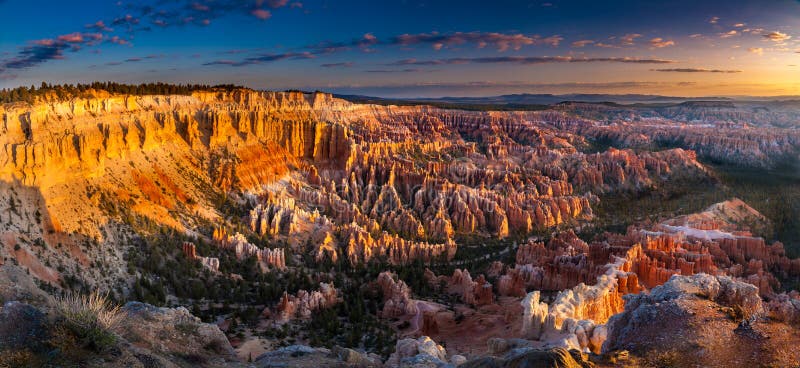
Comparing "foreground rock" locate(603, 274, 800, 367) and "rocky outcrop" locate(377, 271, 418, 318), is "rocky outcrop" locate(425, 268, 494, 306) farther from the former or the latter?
"foreground rock" locate(603, 274, 800, 367)

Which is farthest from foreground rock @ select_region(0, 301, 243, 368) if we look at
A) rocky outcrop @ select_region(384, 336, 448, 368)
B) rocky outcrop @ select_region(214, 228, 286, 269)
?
rocky outcrop @ select_region(214, 228, 286, 269)

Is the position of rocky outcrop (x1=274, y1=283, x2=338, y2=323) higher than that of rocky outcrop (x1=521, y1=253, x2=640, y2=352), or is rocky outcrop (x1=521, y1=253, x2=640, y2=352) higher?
rocky outcrop (x1=521, y1=253, x2=640, y2=352)

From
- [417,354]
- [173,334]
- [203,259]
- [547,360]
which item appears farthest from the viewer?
[203,259]

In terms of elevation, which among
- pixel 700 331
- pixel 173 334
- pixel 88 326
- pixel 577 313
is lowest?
pixel 577 313

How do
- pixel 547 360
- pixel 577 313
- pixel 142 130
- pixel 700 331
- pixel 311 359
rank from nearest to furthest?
pixel 547 360 → pixel 700 331 → pixel 311 359 → pixel 577 313 → pixel 142 130

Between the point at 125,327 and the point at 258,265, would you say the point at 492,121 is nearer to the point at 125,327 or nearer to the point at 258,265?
the point at 258,265

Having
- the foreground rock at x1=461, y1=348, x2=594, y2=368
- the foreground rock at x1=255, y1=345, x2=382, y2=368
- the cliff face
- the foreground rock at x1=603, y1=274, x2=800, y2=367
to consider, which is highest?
the cliff face

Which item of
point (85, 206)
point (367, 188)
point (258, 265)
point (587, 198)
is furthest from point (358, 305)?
point (587, 198)

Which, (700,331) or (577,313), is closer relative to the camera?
(700,331)

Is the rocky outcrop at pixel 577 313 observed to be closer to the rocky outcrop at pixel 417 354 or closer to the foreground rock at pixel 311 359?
the rocky outcrop at pixel 417 354

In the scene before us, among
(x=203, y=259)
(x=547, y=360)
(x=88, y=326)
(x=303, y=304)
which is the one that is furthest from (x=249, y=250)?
(x=547, y=360)

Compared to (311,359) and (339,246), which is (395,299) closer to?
(339,246)
